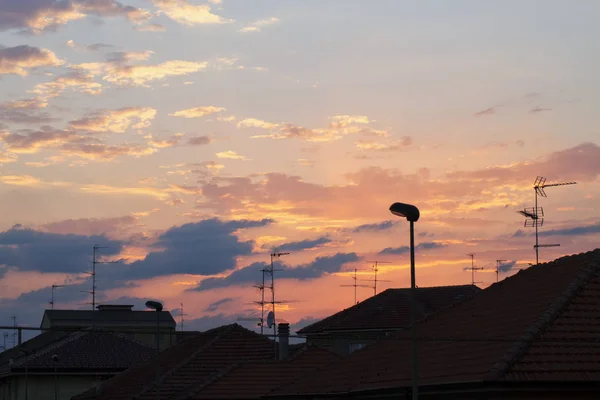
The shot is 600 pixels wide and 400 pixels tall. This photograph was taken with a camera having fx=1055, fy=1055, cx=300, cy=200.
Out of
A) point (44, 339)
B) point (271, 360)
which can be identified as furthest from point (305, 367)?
point (44, 339)

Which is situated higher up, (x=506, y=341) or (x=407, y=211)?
(x=407, y=211)

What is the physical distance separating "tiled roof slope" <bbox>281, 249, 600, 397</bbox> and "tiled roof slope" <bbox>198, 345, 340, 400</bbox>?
9.24 metres

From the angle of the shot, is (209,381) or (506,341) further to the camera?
(209,381)

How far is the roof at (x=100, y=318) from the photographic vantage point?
114 metres

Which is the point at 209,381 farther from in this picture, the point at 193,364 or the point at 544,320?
the point at 544,320

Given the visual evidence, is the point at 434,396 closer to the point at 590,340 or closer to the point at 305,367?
the point at 590,340

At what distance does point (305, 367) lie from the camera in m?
48.8

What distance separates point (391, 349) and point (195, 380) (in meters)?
17.6

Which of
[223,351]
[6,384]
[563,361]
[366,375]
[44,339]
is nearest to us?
[563,361]

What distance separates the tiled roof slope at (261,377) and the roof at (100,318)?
208 feet

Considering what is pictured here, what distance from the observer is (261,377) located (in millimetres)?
46750

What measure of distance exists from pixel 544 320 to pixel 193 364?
27035 mm

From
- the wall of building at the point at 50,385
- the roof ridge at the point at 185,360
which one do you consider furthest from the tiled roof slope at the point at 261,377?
the wall of building at the point at 50,385

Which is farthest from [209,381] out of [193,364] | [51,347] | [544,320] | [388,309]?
[51,347]
